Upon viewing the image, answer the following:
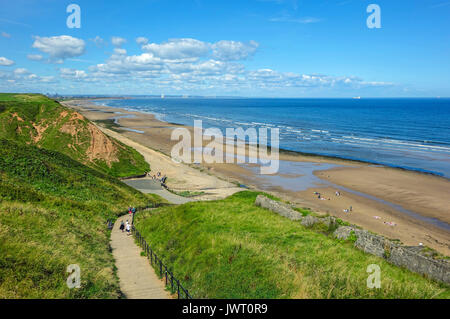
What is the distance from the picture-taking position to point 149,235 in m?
19.6

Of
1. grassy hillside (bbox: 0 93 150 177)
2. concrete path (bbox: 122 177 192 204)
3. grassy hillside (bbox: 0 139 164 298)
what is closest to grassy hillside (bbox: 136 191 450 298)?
grassy hillside (bbox: 0 139 164 298)

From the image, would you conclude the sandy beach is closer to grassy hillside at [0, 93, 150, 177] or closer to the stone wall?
grassy hillside at [0, 93, 150, 177]

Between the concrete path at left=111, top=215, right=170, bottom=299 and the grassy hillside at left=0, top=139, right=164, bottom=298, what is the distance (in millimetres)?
516

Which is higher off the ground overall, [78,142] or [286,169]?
[78,142]

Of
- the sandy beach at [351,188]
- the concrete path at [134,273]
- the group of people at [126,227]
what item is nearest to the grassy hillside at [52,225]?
the concrete path at [134,273]

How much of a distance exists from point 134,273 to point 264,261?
6.34m

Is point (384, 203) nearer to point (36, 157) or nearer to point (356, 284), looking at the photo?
point (356, 284)

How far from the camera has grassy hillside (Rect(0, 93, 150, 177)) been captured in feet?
149

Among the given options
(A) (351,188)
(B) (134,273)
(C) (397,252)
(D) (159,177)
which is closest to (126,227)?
(B) (134,273)

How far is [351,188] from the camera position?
1686 inches

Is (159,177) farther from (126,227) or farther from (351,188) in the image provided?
(351,188)
